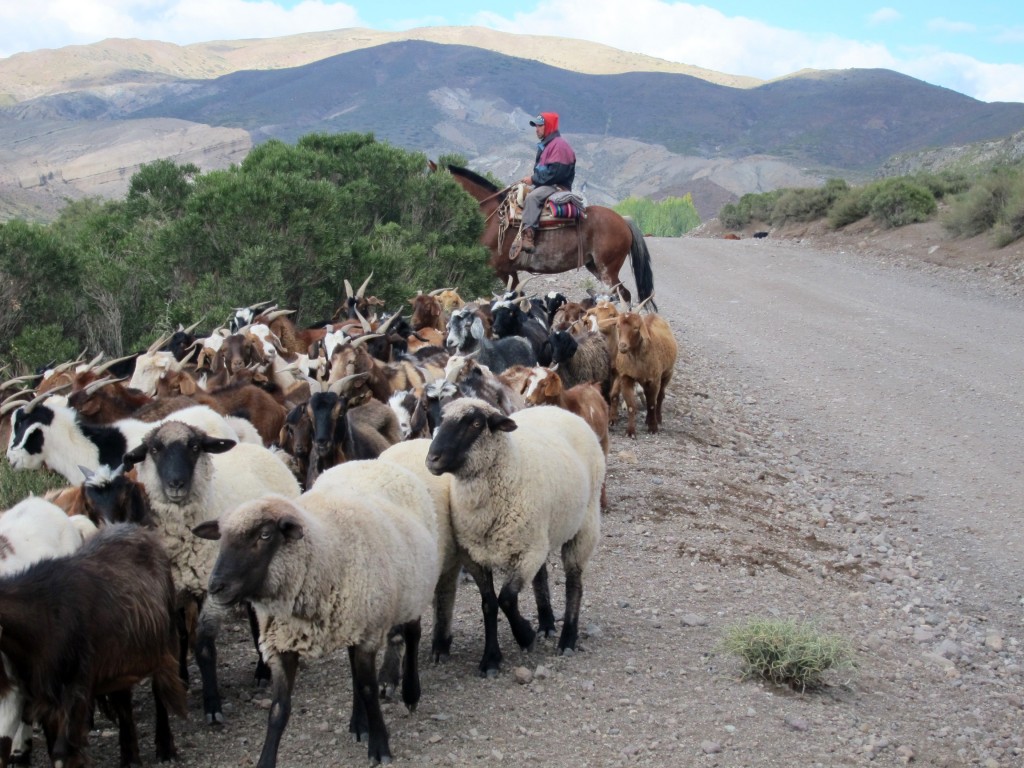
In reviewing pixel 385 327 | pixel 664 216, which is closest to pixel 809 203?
pixel 664 216

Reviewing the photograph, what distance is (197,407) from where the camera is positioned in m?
7.94

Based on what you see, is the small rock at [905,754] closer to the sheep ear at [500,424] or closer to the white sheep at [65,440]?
the sheep ear at [500,424]

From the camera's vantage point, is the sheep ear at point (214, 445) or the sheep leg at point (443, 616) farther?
the sheep leg at point (443, 616)

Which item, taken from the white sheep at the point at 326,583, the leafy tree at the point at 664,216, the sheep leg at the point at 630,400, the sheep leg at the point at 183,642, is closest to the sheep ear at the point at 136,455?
the sheep leg at the point at 183,642

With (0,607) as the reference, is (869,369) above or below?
below

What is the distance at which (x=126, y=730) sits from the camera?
548cm

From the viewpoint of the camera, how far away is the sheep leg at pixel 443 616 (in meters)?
6.77

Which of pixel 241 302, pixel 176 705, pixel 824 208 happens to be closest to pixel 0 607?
pixel 176 705

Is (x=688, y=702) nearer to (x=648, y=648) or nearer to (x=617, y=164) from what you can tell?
(x=648, y=648)

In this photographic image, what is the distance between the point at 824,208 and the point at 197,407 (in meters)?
35.8

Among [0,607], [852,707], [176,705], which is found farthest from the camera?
[852,707]

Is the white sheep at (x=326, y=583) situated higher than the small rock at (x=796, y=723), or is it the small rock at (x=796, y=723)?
the white sheep at (x=326, y=583)

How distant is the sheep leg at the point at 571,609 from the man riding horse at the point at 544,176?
11.5 meters

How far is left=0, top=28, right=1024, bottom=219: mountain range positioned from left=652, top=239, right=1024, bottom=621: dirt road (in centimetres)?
6508
